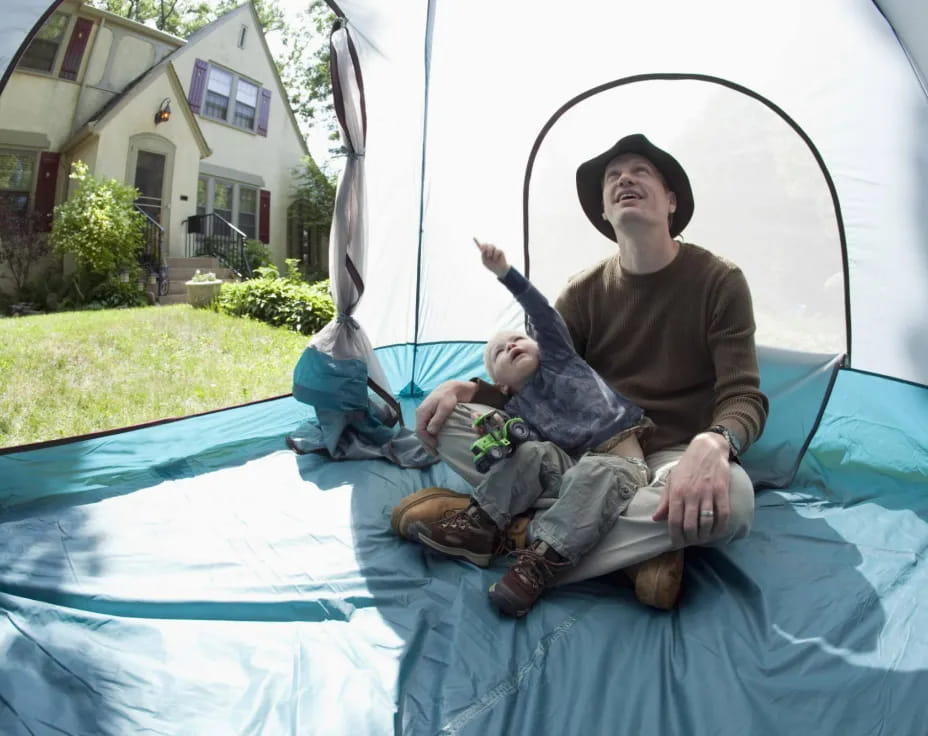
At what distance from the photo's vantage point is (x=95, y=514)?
205 cm

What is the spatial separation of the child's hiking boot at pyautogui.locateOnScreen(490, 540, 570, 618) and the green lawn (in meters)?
2.43

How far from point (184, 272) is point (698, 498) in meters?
9.02

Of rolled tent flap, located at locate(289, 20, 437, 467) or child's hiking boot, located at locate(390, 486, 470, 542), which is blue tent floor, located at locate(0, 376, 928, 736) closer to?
child's hiking boot, located at locate(390, 486, 470, 542)

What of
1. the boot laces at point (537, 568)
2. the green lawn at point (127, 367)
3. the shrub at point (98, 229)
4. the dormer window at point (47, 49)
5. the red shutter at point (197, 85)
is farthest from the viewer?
the red shutter at point (197, 85)

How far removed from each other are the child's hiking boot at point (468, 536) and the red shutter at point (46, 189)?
8.00 meters

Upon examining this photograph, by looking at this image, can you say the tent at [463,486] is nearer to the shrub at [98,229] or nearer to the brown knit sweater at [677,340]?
the brown knit sweater at [677,340]

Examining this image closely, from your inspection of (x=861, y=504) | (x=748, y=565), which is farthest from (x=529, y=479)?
(x=861, y=504)

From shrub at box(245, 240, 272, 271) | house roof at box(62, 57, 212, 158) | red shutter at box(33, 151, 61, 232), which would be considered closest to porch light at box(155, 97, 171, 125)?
house roof at box(62, 57, 212, 158)

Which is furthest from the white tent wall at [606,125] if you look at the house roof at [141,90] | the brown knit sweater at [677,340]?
the house roof at [141,90]

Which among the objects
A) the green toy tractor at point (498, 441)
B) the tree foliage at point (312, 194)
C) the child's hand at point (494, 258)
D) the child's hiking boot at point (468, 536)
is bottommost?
the child's hiking boot at point (468, 536)

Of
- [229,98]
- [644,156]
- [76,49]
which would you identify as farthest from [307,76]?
[644,156]

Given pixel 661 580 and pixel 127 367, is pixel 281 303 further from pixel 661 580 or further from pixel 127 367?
pixel 661 580

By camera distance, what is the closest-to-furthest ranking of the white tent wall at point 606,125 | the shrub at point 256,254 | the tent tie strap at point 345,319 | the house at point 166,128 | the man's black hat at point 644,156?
the man's black hat at point 644,156, the white tent wall at point 606,125, the tent tie strap at point 345,319, the house at point 166,128, the shrub at point 256,254

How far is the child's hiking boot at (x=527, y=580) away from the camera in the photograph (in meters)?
1.50
